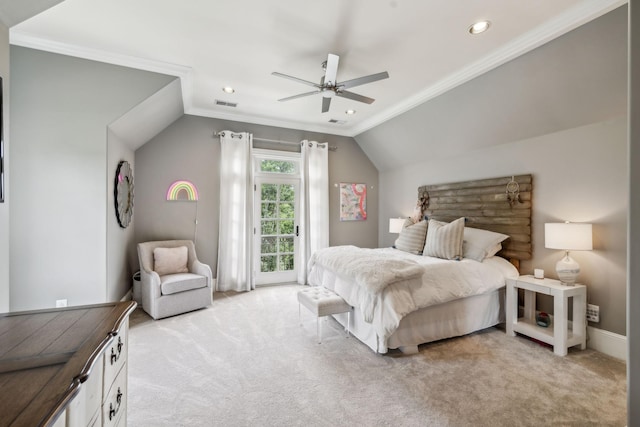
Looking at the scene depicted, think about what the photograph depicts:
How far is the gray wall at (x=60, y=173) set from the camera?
2535 millimetres

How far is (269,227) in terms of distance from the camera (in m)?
4.89

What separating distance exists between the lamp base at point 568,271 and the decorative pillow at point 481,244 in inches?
25.5

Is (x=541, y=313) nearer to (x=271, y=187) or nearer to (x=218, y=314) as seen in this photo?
(x=218, y=314)

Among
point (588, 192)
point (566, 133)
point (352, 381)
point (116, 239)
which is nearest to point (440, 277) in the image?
point (352, 381)

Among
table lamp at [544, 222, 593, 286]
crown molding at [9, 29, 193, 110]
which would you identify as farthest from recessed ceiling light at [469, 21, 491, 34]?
crown molding at [9, 29, 193, 110]

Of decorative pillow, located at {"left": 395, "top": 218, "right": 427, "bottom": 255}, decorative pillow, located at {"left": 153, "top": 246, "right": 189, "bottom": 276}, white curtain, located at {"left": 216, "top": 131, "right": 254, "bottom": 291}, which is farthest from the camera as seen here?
white curtain, located at {"left": 216, "top": 131, "right": 254, "bottom": 291}

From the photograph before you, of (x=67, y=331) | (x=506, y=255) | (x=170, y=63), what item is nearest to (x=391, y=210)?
(x=506, y=255)

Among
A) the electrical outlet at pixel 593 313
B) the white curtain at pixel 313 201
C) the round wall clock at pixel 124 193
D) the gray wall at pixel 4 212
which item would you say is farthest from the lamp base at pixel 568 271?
the round wall clock at pixel 124 193

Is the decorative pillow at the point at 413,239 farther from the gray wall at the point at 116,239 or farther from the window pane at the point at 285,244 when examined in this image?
the gray wall at the point at 116,239

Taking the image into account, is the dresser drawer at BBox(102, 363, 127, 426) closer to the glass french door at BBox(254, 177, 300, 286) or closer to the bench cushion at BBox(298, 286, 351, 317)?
the bench cushion at BBox(298, 286, 351, 317)

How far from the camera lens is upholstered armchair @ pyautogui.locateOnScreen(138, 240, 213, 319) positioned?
3326 millimetres

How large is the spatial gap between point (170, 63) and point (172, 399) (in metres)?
3.18

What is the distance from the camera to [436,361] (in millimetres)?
2438

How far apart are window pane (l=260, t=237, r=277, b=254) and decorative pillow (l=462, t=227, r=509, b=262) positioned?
9.87 feet
